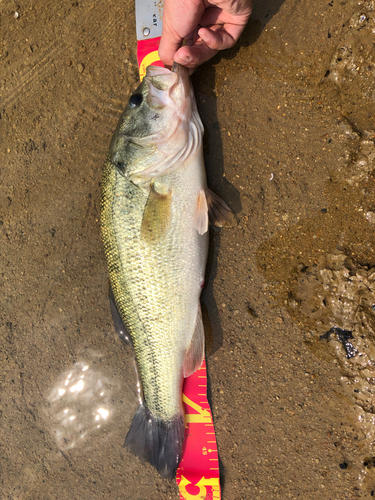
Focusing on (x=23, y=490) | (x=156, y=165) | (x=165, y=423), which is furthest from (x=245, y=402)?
(x=23, y=490)

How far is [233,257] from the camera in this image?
239cm

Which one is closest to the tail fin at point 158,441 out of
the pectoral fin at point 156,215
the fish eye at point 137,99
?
the pectoral fin at point 156,215

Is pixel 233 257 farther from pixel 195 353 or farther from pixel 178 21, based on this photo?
pixel 178 21

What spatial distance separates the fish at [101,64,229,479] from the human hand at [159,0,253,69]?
0.25 m

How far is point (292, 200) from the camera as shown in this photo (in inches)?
90.6

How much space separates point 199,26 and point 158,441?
327cm

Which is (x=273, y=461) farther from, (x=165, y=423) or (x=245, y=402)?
(x=165, y=423)

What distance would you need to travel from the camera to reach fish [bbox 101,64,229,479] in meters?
1.96

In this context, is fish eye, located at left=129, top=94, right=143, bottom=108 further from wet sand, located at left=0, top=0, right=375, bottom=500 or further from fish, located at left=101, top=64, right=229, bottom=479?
wet sand, located at left=0, top=0, right=375, bottom=500

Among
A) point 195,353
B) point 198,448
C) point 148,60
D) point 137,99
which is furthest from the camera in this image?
point 148,60

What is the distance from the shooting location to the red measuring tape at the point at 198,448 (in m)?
2.29

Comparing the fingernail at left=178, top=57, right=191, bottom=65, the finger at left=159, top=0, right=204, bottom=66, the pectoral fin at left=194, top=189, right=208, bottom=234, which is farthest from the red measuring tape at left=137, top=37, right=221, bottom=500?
the pectoral fin at left=194, top=189, right=208, bottom=234

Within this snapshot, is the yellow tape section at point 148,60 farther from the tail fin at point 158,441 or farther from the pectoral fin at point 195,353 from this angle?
the tail fin at point 158,441

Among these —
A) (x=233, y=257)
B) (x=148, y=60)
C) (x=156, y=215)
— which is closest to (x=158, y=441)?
(x=233, y=257)
